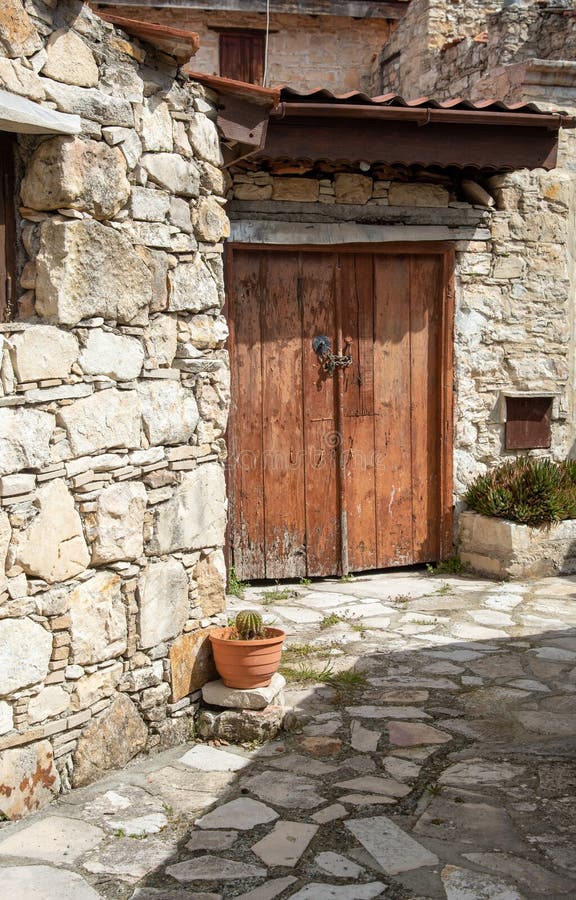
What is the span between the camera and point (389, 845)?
3328mm

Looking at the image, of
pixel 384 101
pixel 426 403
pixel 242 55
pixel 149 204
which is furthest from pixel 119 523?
pixel 242 55

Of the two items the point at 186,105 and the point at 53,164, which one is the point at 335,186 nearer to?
the point at 186,105

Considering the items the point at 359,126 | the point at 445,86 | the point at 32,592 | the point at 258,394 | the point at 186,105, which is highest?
the point at 445,86

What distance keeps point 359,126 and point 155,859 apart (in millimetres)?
4724

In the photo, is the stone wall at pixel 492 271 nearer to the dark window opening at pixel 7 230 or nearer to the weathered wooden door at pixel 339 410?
the weathered wooden door at pixel 339 410

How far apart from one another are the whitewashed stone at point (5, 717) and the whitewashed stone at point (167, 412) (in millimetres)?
1233

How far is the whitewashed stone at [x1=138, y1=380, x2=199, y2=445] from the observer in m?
4.06

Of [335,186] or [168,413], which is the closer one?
[168,413]

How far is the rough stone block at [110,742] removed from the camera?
375 cm

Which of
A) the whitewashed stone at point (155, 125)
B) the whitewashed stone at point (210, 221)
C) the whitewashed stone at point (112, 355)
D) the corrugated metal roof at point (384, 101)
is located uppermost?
the corrugated metal roof at point (384, 101)

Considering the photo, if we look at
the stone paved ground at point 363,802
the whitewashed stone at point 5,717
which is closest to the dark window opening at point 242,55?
the stone paved ground at point 363,802

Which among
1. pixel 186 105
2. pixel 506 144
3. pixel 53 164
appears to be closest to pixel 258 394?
pixel 506 144

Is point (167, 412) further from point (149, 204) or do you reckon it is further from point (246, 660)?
point (246, 660)

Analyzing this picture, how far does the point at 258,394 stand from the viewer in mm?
6895
